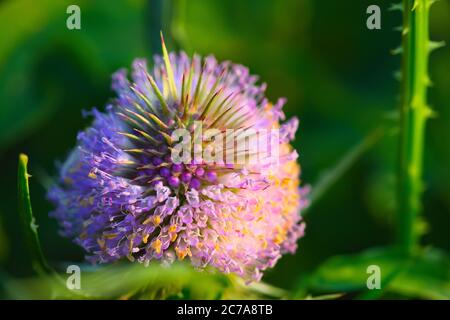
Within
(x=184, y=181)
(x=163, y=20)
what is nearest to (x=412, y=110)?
(x=184, y=181)

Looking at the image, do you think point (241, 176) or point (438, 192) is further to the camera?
point (438, 192)

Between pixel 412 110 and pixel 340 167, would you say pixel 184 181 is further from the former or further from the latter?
pixel 412 110

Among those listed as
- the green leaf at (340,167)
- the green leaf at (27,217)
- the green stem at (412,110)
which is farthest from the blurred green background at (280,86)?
the green leaf at (27,217)

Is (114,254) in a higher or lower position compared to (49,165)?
lower

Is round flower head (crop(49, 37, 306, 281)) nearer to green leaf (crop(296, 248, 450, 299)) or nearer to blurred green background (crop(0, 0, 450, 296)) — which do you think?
green leaf (crop(296, 248, 450, 299))

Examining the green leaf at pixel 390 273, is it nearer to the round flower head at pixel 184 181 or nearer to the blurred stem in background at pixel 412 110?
the blurred stem in background at pixel 412 110
